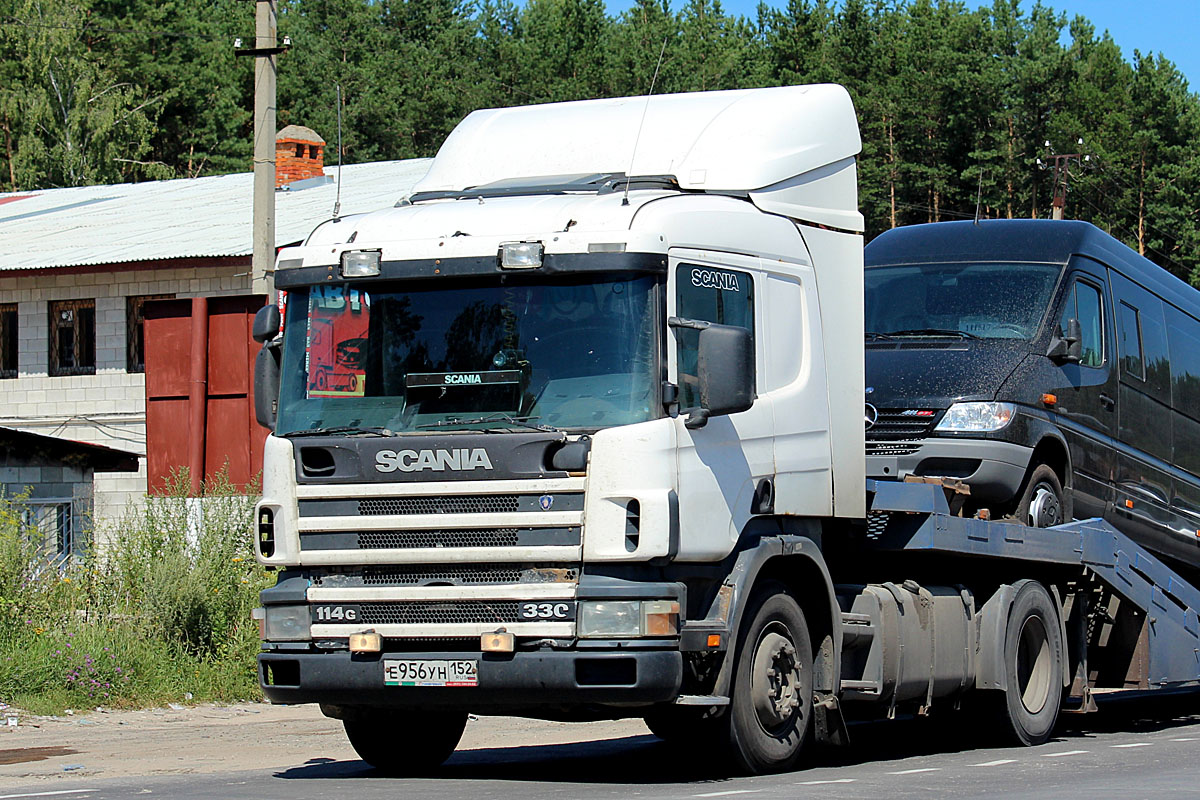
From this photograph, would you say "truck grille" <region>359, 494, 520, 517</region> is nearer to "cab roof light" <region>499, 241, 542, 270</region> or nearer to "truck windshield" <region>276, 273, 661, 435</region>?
"truck windshield" <region>276, 273, 661, 435</region>

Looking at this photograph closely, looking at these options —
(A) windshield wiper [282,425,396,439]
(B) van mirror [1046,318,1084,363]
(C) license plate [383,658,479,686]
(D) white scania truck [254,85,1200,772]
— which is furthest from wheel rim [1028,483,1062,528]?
(A) windshield wiper [282,425,396,439]

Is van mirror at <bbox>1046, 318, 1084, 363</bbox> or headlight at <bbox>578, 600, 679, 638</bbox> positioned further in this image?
van mirror at <bbox>1046, 318, 1084, 363</bbox>

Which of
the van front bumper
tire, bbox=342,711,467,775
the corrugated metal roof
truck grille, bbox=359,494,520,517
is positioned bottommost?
tire, bbox=342,711,467,775

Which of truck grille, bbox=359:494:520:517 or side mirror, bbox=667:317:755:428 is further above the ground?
side mirror, bbox=667:317:755:428

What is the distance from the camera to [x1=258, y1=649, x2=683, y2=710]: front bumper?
Result: 812 cm

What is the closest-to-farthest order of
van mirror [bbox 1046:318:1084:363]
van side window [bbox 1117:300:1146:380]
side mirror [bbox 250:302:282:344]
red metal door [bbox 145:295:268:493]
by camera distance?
side mirror [bbox 250:302:282:344], van mirror [bbox 1046:318:1084:363], van side window [bbox 1117:300:1146:380], red metal door [bbox 145:295:268:493]

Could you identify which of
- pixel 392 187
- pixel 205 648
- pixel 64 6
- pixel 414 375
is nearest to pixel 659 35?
pixel 64 6

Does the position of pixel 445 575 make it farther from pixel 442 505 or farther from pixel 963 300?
pixel 963 300

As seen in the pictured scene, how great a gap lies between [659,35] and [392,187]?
43.7m

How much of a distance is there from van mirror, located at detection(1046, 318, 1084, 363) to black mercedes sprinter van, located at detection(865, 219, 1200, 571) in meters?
0.01

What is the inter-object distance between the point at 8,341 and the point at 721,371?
24616 millimetres

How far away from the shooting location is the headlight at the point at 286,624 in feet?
28.6

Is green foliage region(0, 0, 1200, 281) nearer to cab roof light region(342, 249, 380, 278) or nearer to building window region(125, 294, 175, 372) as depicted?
building window region(125, 294, 175, 372)

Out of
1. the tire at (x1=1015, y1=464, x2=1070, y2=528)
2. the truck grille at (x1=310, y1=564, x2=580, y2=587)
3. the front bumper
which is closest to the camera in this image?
the front bumper
